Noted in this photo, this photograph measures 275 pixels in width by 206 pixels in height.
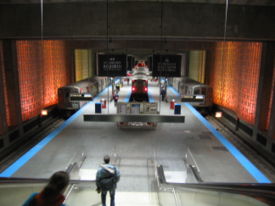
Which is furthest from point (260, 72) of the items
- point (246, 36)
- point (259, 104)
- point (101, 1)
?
point (101, 1)

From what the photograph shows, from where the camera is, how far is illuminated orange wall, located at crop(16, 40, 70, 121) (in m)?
12.1

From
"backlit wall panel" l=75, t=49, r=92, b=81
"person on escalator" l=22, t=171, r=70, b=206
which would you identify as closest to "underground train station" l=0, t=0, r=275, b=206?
"person on escalator" l=22, t=171, r=70, b=206

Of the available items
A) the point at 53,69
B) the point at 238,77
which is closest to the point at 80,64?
the point at 53,69

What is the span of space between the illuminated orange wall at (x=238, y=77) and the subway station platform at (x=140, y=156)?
8.34 ft

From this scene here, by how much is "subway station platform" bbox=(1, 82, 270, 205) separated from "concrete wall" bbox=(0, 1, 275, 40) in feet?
13.8

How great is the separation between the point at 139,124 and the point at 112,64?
14.3 feet

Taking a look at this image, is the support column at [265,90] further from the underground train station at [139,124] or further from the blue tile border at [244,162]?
the blue tile border at [244,162]

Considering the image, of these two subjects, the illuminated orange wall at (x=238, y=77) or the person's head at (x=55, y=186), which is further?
the illuminated orange wall at (x=238, y=77)

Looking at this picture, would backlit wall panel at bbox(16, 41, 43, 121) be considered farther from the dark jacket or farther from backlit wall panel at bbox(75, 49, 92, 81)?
the dark jacket

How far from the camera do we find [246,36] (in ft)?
26.2

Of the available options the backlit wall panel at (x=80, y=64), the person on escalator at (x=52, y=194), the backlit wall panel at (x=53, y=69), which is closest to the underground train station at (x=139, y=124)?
the person on escalator at (x=52, y=194)

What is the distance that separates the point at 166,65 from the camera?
8.23 m

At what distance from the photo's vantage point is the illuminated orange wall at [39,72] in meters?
12.1

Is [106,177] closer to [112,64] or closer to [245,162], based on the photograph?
[112,64]
